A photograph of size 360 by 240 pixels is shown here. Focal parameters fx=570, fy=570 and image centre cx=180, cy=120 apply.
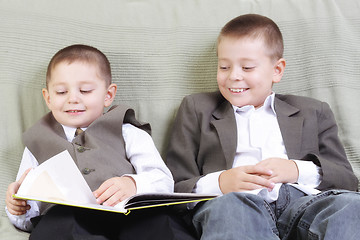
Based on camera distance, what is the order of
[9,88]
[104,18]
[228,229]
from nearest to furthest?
[228,229]
[9,88]
[104,18]

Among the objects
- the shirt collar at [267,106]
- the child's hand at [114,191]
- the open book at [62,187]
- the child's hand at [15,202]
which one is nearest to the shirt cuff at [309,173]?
the shirt collar at [267,106]

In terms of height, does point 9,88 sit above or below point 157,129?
above

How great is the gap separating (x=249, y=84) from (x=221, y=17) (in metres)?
0.36

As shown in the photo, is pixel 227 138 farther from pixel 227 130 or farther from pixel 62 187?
pixel 62 187

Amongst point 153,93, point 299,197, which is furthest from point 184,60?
point 299,197

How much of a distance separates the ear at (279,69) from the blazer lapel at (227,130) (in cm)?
17

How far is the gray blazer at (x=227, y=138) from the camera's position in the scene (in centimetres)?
170

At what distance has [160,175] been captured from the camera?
1638 millimetres

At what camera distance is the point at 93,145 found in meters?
1.65

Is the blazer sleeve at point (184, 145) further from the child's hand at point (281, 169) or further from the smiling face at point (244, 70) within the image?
the child's hand at point (281, 169)

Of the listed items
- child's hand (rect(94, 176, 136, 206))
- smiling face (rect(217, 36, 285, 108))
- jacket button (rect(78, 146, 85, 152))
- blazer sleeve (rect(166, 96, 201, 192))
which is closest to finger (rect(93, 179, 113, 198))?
child's hand (rect(94, 176, 136, 206))

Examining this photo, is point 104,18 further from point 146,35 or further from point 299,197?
point 299,197

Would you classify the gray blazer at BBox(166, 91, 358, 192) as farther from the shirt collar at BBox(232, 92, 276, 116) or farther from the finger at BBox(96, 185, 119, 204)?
the finger at BBox(96, 185, 119, 204)

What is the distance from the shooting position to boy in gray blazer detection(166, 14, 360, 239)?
159cm
